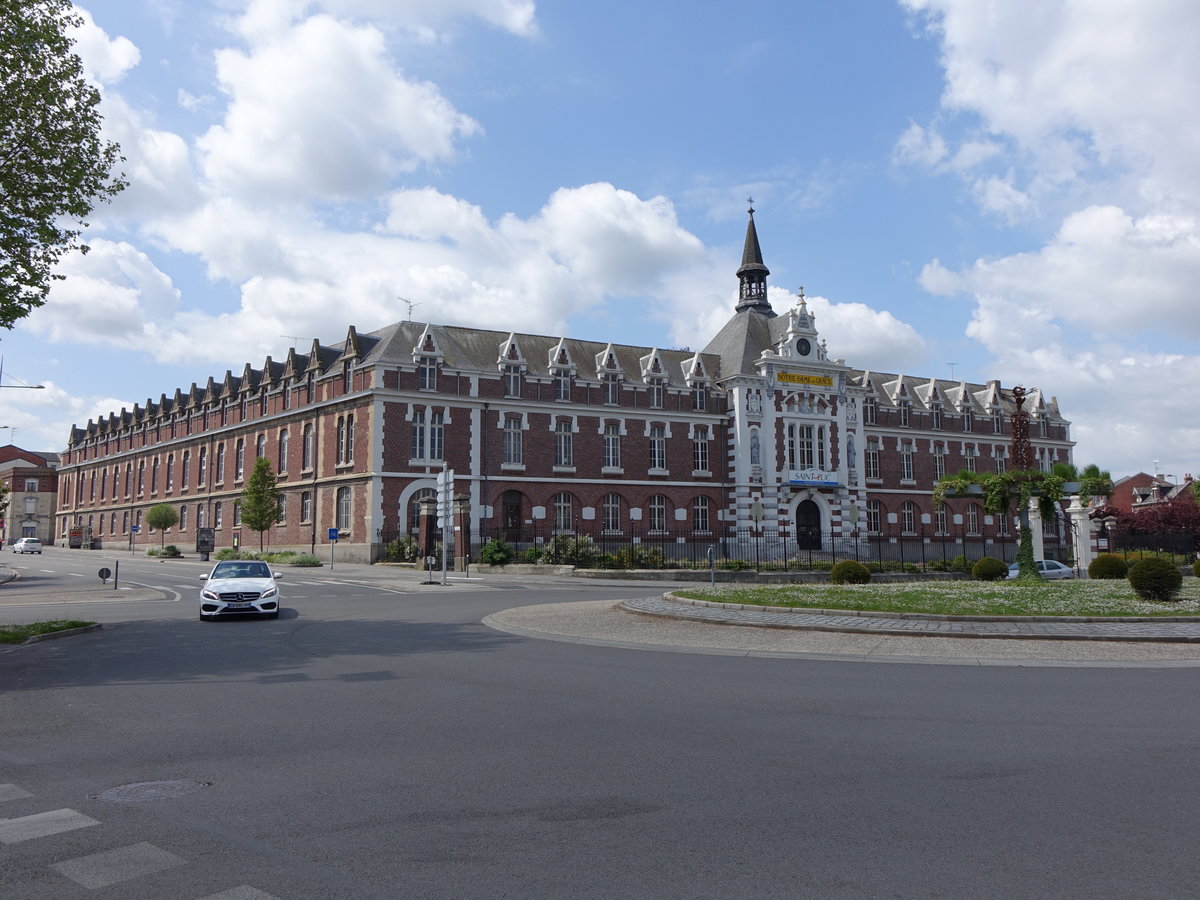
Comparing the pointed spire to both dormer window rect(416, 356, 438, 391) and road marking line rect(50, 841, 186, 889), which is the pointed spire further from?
road marking line rect(50, 841, 186, 889)

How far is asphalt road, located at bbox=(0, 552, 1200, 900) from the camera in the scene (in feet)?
14.9

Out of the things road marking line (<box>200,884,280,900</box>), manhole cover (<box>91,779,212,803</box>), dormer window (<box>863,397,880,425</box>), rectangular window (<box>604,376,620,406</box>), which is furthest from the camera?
dormer window (<box>863,397,880,425</box>)

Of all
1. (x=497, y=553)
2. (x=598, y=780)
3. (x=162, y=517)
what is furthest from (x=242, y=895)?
(x=162, y=517)

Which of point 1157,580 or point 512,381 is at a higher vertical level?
point 512,381

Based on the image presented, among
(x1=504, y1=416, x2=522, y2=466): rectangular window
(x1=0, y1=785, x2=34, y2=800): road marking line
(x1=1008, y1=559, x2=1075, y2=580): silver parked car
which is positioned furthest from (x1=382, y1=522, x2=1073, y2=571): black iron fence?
(x1=0, y1=785, x2=34, y2=800): road marking line

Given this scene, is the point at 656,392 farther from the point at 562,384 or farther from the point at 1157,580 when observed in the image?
the point at 1157,580

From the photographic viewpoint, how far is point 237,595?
61.0 ft

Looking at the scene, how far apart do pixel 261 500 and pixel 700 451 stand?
2676cm

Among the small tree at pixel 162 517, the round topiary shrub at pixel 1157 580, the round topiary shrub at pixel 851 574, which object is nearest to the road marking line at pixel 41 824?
the round topiary shrub at pixel 1157 580

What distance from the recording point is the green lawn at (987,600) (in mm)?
16219

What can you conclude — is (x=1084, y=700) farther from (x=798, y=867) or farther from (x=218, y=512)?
(x=218, y=512)

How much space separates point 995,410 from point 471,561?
47.2 metres

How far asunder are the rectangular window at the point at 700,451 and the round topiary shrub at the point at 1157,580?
36681 mm

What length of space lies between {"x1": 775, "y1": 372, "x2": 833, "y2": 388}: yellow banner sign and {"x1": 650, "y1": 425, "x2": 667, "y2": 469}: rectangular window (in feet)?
27.6
